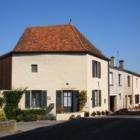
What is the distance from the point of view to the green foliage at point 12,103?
36812 millimetres

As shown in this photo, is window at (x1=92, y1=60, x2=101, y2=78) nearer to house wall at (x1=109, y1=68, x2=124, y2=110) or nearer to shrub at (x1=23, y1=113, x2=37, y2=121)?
house wall at (x1=109, y1=68, x2=124, y2=110)

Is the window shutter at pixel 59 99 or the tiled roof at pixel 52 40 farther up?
the tiled roof at pixel 52 40

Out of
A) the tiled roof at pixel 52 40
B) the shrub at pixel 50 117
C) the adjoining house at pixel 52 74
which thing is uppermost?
the tiled roof at pixel 52 40

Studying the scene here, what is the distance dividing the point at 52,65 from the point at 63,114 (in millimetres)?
5019

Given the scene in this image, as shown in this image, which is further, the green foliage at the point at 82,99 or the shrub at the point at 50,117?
the green foliage at the point at 82,99

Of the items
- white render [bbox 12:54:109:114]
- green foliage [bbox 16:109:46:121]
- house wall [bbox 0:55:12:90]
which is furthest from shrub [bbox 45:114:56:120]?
house wall [bbox 0:55:12:90]

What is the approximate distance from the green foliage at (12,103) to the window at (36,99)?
0.92 meters

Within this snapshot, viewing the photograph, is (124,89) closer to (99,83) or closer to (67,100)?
(99,83)

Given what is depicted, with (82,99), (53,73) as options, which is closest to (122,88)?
(82,99)

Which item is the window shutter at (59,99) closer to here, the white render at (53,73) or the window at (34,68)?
the white render at (53,73)

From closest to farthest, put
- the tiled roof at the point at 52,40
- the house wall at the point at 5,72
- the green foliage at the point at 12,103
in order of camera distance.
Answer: the green foliage at the point at 12,103 → the tiled roof at the point at 52,40 → the house wall at the point at 5,72

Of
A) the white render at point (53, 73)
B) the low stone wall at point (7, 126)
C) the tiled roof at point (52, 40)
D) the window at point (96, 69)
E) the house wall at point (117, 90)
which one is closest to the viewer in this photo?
the low stone wall at point (7, 126)

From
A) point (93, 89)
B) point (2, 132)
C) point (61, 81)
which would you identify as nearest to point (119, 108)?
point (93, 89)

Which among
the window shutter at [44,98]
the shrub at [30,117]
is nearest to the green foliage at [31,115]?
the shrub at [30,117]
